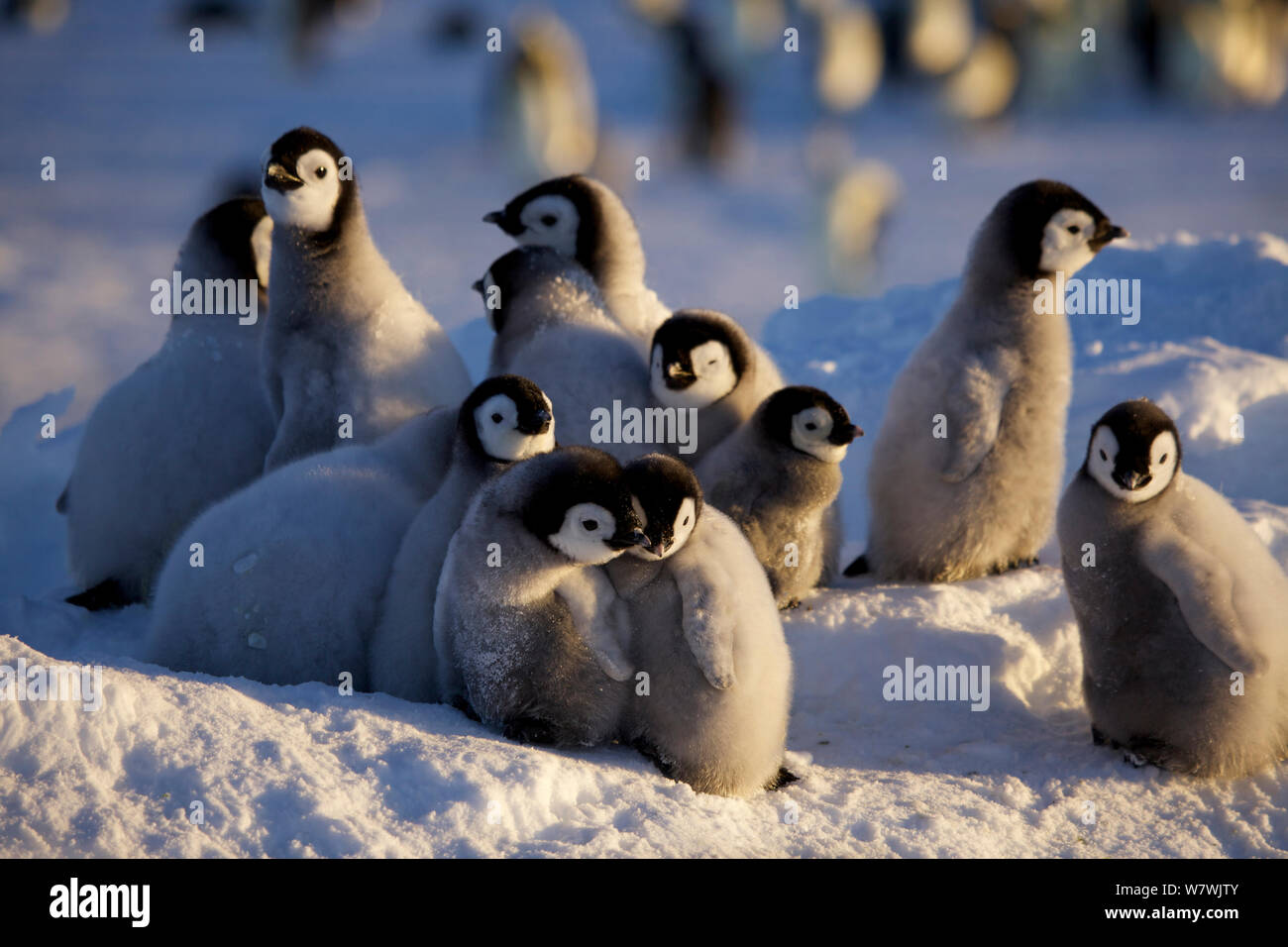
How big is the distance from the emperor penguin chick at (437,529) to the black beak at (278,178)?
1027mm

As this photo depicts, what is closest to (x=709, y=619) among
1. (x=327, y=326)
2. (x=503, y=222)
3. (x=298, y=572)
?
(x=298, y=572)

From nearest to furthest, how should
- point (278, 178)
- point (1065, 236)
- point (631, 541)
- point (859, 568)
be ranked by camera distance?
1. point (631, 541)
2. point (278, 178)
3. point (1065, 236)
4. point (859, 568)

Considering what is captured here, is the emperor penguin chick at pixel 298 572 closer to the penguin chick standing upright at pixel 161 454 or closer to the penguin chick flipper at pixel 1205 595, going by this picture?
the penguin chick standing upright at pixel 161 454

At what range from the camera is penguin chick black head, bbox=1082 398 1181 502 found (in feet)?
9.51

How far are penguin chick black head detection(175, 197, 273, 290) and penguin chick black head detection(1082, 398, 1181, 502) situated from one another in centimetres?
270

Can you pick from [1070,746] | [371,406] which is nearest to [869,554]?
[1070,746]

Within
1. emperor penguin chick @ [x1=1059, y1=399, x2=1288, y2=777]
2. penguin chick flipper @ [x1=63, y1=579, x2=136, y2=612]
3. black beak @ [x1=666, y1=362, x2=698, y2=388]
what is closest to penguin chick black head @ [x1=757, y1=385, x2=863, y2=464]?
black beak @ [x1=666, y1=362, x2=698, y2=388]

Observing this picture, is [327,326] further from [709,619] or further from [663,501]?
[709,619]

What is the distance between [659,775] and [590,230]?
215cm

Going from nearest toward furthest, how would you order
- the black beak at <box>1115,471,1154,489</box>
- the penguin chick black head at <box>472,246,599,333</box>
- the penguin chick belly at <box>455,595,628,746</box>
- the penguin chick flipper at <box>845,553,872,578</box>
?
1. the penguin chick belly at <box>455,595,628,746</box>
2. the black beak at <box>1115,471,1154,489</box>
3. the penguin chick black head at <box>472,246,599,333</box>
4. the penguin chick flipper at <box>845,553,872,578</box>

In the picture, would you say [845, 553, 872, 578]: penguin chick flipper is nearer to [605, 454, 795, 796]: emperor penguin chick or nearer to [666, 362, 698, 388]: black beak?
[666, 362, 698, 388]: black beak

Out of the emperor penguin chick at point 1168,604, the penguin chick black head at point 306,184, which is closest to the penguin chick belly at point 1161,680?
the emperor penguin chick at point 1168,604

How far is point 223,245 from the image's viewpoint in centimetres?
413
